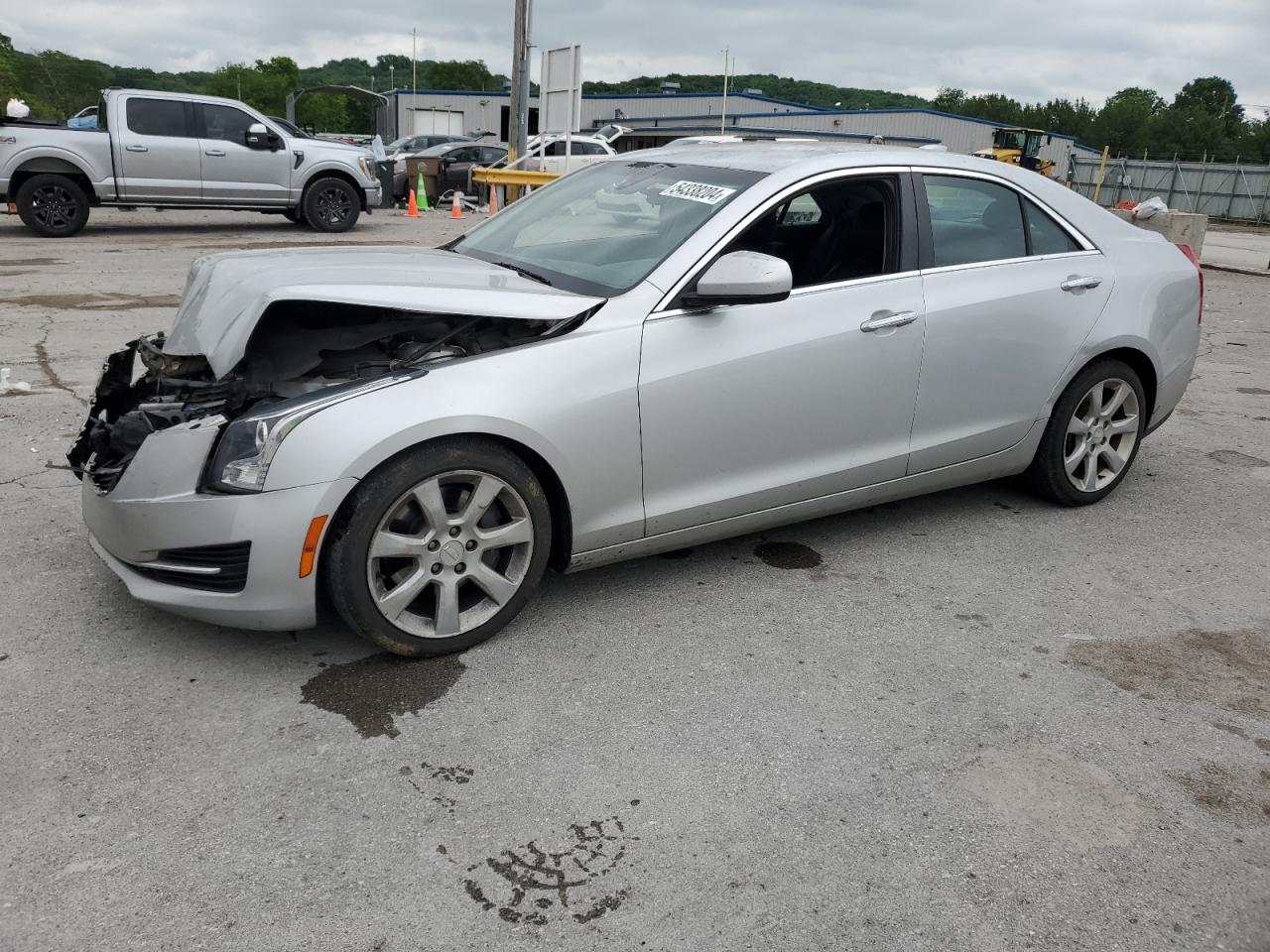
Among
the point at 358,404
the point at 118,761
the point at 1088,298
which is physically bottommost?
the point at 118,761

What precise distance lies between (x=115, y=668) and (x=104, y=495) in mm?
536

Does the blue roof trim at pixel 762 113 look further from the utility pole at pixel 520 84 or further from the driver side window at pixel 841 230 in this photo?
the driver side window at pixel 841 230

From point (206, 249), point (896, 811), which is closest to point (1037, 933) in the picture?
point (896, 811)

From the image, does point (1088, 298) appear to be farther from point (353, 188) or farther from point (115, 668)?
point (353, 188)

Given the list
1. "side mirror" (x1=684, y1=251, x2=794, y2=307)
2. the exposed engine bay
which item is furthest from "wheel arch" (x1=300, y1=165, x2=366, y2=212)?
"side mirror" (x1=684, y1=251, x2=794, y2=307)

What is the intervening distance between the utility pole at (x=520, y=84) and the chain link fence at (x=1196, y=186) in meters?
25.5

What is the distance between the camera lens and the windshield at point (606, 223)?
384 cm

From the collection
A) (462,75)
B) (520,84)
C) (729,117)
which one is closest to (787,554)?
(520,84)

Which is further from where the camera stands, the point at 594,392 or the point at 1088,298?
the point at 1088,298

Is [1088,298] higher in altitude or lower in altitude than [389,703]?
higher

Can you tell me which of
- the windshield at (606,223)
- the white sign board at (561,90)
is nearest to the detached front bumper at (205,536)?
the windshield at (606,223)

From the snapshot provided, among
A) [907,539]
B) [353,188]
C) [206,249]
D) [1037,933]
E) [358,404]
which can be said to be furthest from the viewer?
[353,188]

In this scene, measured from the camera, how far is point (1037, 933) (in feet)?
7.69

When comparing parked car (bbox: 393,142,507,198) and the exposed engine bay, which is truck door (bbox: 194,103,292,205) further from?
the exposed engine bay
